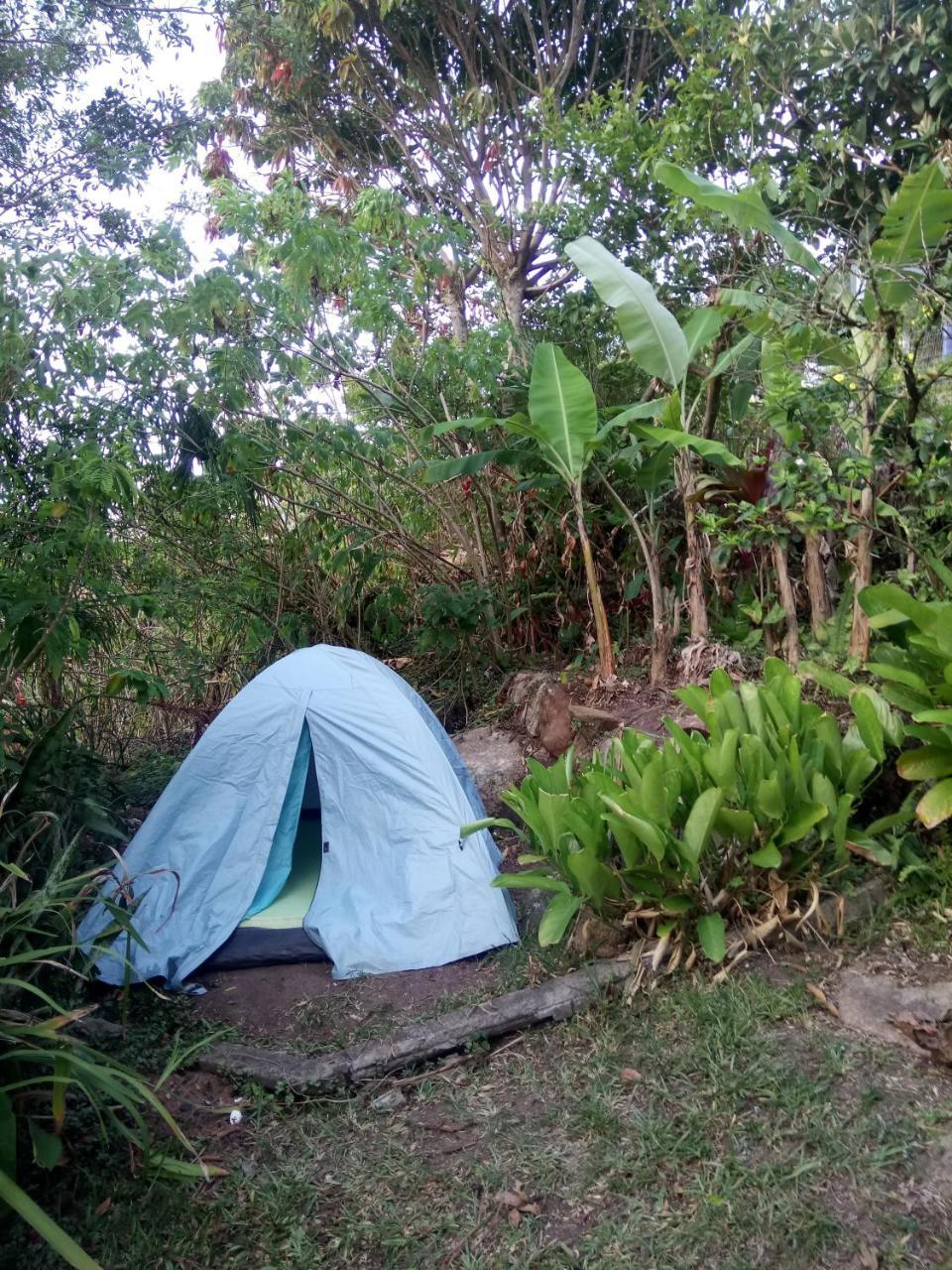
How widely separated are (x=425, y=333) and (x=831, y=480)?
4.02 m

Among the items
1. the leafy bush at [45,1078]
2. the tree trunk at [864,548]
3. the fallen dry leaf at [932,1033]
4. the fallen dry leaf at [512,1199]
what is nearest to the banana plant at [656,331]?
the tree trunk at [864,548]

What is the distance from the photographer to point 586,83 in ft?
31.3

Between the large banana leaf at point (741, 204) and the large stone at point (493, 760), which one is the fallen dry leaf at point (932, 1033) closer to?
the large stone at point (493, 760)

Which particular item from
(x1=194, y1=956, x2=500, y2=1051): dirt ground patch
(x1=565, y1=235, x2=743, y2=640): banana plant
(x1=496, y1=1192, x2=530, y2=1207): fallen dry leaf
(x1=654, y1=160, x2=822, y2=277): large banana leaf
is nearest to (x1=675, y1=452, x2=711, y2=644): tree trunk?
(x1=565, y1=235, x2=743, y2=640): banana plant

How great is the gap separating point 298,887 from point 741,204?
365 cm

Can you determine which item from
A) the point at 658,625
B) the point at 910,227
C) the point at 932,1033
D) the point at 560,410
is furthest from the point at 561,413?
the point at 932,1033

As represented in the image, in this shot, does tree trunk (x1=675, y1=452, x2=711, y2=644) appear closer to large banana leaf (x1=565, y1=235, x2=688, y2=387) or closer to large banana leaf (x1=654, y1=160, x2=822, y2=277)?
large banana leaf (x1=565, y1=235, x2=688, y2=387)

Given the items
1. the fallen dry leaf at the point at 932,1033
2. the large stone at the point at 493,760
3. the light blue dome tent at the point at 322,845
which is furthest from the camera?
the large stone at the point at 493,760

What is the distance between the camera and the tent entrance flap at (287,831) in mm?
4500

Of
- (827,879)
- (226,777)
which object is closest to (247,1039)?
(226,777)

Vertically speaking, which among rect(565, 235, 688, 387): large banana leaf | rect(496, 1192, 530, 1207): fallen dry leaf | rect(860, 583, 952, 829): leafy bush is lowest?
rect(496, 1192, 530, 1207): fallen dry leaf

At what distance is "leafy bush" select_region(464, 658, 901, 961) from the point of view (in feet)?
10.7

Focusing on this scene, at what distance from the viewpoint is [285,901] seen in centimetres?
451

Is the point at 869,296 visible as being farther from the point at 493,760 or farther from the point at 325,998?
the point at 325,998
